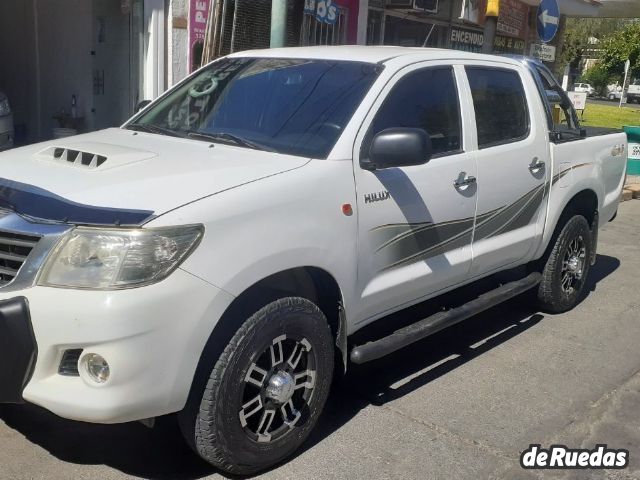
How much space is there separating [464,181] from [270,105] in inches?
47.7

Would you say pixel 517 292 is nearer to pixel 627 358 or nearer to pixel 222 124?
pixel 627 358

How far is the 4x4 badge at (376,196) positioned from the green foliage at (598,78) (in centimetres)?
6683

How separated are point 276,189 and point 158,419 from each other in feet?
4.65

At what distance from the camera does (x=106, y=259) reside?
2824 mm

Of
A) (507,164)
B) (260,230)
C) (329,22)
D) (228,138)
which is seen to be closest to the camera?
(260,230)

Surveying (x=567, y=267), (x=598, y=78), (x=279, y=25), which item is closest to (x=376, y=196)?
(x=567, y=267)

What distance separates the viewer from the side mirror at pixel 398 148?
3617 millimetres

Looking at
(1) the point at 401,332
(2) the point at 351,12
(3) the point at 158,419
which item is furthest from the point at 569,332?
(2) the point at 351,12

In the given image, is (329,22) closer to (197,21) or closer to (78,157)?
(197,21)

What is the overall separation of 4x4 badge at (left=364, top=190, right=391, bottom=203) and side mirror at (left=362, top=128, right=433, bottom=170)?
0.14m

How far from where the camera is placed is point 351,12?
39.4 feet

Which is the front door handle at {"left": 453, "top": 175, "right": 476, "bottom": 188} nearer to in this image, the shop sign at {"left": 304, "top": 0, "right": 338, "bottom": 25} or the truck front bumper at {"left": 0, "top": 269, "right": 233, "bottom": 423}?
the truck front bumper at {"left": 0, "top": 269, "right": 233, "bottom": 423}

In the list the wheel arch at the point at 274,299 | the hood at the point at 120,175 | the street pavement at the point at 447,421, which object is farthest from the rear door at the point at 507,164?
the hood at the point at 120,175

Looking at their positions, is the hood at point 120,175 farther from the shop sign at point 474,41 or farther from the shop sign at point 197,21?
the shop sign at point 474,41
